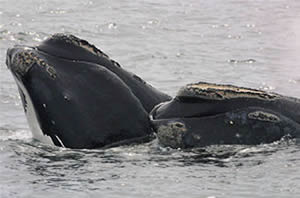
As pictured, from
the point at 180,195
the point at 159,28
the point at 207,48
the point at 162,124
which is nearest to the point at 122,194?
the point at 180,195

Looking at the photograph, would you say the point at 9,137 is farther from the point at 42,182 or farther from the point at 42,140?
the point at 42,182

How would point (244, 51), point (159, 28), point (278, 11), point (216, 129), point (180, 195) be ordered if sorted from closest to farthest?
point (180, 195) < point (216, 129) < point (244, 51) < point (159, 28) < point (278, 11)

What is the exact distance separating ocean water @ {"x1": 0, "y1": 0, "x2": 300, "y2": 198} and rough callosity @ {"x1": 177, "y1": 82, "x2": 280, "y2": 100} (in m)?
0.58

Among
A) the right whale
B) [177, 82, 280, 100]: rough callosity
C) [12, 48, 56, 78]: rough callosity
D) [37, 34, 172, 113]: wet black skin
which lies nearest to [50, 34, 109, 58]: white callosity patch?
[37, 34, 172, 113]: wet black skin

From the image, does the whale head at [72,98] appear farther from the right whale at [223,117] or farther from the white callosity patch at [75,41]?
the right whale at [223,117]

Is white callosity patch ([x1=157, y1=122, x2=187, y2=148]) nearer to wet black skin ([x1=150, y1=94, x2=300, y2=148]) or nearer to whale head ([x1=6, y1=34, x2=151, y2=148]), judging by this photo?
wet black skin ([x1=150, y1=94, x2=300, y2=148])

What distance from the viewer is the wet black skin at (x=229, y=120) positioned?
33.7 feet

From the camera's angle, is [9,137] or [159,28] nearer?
[9,137]

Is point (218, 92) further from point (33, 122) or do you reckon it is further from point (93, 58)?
point (33, 122)

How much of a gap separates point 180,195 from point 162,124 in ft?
4.47

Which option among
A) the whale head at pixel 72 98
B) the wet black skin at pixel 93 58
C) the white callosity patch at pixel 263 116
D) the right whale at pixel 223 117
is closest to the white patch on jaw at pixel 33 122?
the whale head at pixel 72 98

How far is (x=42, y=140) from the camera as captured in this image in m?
10.7

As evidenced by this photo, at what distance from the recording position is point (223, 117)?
1038cm

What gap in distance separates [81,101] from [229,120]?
5.48ft
